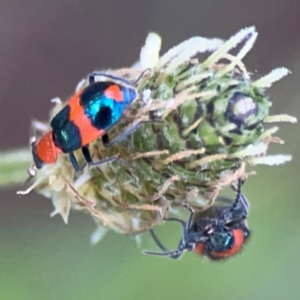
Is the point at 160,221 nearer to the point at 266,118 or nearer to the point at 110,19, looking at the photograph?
the point at 266,118

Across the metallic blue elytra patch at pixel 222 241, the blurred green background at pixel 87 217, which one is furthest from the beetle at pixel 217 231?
the blurred green background at pixel 87 217

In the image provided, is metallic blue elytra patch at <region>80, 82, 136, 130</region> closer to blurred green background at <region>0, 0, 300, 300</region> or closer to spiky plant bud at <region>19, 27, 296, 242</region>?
spiky plant bud at <region>19, 27, 296, 242</region>

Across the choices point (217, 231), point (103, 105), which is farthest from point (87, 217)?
point (103, 105)

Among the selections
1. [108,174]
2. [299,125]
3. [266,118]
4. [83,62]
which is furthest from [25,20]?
[266,118]

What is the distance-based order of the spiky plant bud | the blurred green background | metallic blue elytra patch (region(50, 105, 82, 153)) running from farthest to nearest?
the blurred green background < metallic blue elytra patch (region(50, 105, 82, 153)) < the spiky plant bud

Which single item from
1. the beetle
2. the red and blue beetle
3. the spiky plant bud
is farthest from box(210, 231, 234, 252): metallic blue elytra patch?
the red and blue beetle

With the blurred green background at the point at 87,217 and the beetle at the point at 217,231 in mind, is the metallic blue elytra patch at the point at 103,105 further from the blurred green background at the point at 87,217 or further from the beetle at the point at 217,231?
the blurred green background at the point at 87,217
